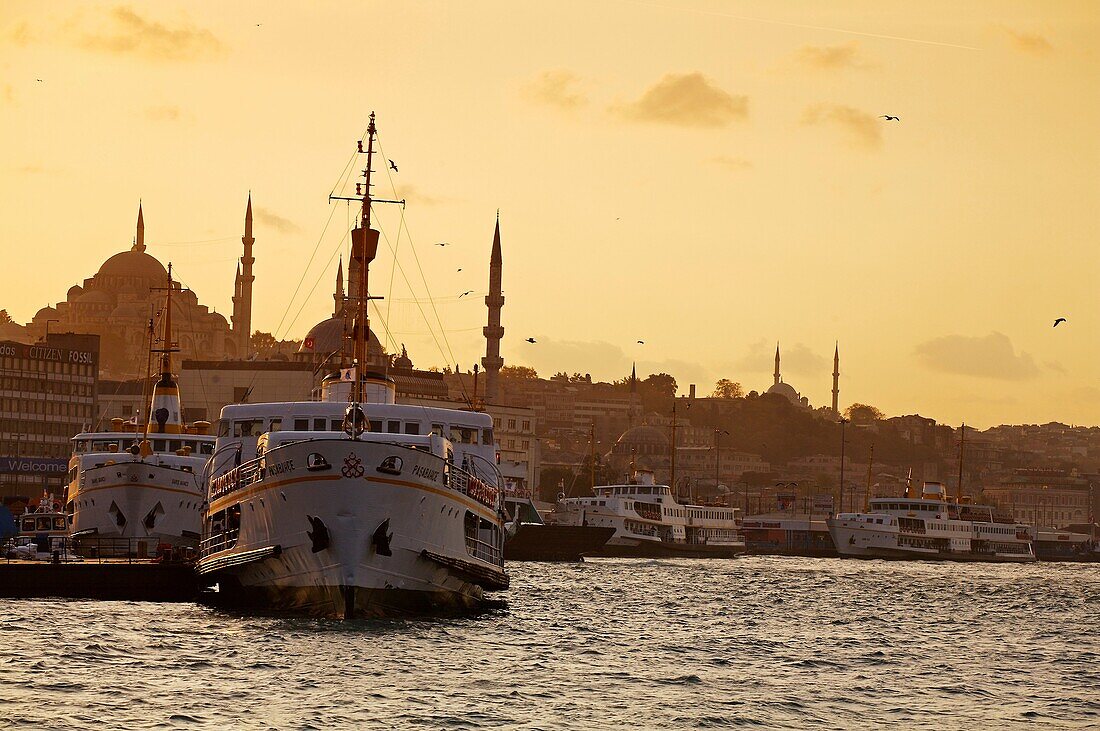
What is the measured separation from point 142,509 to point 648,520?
74290 mm

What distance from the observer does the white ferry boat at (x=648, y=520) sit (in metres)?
131

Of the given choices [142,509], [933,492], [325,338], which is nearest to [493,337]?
[325,338]

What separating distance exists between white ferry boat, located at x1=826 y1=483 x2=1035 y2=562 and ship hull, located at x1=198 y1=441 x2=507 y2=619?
369 feet

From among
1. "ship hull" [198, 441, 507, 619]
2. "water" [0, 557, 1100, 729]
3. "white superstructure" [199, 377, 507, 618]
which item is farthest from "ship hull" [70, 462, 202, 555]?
"ship hull" [198, 441, 507, 619]

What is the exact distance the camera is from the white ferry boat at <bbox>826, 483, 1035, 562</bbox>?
508 ft

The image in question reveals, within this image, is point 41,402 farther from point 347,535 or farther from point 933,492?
point 347,535

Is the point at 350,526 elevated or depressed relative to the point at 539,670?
elevated

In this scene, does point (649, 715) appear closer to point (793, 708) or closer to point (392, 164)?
point (793, 708)

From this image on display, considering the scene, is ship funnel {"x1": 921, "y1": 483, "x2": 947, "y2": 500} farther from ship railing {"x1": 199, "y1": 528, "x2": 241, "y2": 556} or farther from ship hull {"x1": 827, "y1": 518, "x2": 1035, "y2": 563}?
ship railing {"x1": 199, "y1": 528, "x2": 241, "y2": 556}

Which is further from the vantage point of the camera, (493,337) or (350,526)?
(493,337)

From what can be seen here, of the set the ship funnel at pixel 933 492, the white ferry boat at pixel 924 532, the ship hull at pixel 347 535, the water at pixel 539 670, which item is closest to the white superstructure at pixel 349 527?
the ship hull at pixel 347 535

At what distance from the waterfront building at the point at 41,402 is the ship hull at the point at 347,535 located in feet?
342

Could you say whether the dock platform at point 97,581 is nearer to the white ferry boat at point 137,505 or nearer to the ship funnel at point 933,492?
the white ferry boat at point 137,505

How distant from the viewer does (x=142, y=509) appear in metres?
63.1
